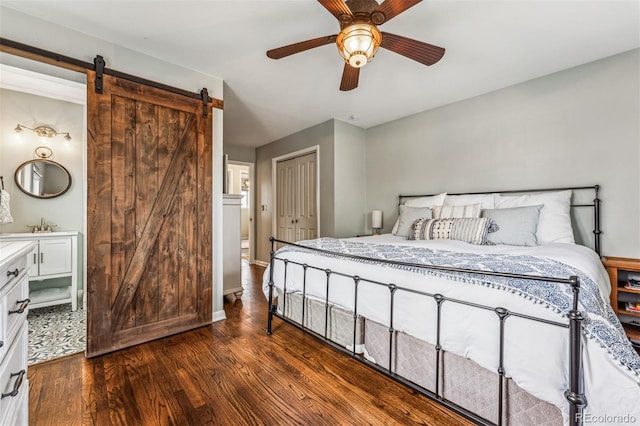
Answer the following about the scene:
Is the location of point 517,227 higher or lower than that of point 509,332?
higher

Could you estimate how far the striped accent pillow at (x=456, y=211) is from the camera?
112 inches

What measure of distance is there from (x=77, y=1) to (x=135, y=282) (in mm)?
2036

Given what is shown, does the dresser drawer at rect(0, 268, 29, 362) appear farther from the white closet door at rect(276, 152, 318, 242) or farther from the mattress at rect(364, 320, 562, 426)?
the white closet door at rect(276, 152, 318, 242)

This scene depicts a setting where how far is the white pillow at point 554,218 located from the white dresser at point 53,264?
467 cm

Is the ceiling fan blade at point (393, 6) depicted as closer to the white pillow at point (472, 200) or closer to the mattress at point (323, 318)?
the mattress at point (323, 318)

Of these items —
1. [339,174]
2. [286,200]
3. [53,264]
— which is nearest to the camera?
[53,264]

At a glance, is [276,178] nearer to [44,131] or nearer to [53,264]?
[44,131]

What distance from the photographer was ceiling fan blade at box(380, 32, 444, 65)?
5.68ft

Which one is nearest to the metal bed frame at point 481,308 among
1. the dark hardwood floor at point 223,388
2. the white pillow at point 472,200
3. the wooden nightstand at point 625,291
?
the dark hardwood floor at point 223,388

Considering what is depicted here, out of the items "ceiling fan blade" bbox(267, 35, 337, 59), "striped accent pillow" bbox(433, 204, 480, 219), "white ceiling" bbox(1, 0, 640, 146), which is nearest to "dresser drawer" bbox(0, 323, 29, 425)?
"ceiling fan blade" bbox(267, 35, 337, 59)

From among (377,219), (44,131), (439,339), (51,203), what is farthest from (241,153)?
(439,339)

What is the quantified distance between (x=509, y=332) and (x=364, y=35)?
5.61 feet

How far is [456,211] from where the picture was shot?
2957 millimetres

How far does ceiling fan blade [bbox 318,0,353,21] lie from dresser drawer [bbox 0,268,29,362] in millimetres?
1872
